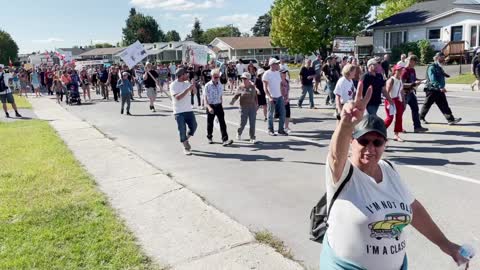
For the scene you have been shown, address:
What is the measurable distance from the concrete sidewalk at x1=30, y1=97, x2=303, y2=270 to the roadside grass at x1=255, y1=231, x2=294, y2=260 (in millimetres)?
81

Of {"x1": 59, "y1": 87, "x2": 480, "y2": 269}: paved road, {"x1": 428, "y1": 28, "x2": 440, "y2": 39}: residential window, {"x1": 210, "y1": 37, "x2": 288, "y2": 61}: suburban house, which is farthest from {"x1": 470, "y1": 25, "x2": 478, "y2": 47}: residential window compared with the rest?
{"x1": 210, "y1": 37, "x2": 288, "y2": 61}: suburban house

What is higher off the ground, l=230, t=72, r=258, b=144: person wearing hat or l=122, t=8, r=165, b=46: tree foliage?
l=122, t=8, r=165, b=46: tree foliage

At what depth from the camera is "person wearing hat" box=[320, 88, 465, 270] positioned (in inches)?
95.0

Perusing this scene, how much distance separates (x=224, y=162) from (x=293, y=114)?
22.2ft

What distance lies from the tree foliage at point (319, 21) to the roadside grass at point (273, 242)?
1535 inches

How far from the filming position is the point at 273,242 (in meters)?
4.66

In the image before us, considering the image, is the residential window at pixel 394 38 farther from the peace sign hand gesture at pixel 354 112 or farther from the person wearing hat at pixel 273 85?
the peace sign hand gesture at pixel 354 112

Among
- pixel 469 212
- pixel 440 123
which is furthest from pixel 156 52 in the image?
pixel 469 212

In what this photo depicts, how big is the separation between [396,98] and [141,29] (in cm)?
9789

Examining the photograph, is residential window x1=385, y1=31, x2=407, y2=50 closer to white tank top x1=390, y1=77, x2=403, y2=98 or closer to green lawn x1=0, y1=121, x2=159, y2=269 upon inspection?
white tank top x1=390, y1=77, x2=403, y2=98

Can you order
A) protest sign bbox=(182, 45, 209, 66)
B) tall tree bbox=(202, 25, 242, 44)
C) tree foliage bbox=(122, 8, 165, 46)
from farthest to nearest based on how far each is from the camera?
tall tree bbox=(202, 25, 242, 44) → tree foliage bbox=(122, 8, 165, 46) → protest sign bbox=(182, 45, 209, 66)

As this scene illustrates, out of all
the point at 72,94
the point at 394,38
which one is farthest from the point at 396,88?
the point at 394,38

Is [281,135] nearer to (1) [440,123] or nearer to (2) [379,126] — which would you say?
(1) [440,123]

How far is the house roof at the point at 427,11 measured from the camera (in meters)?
37.0
